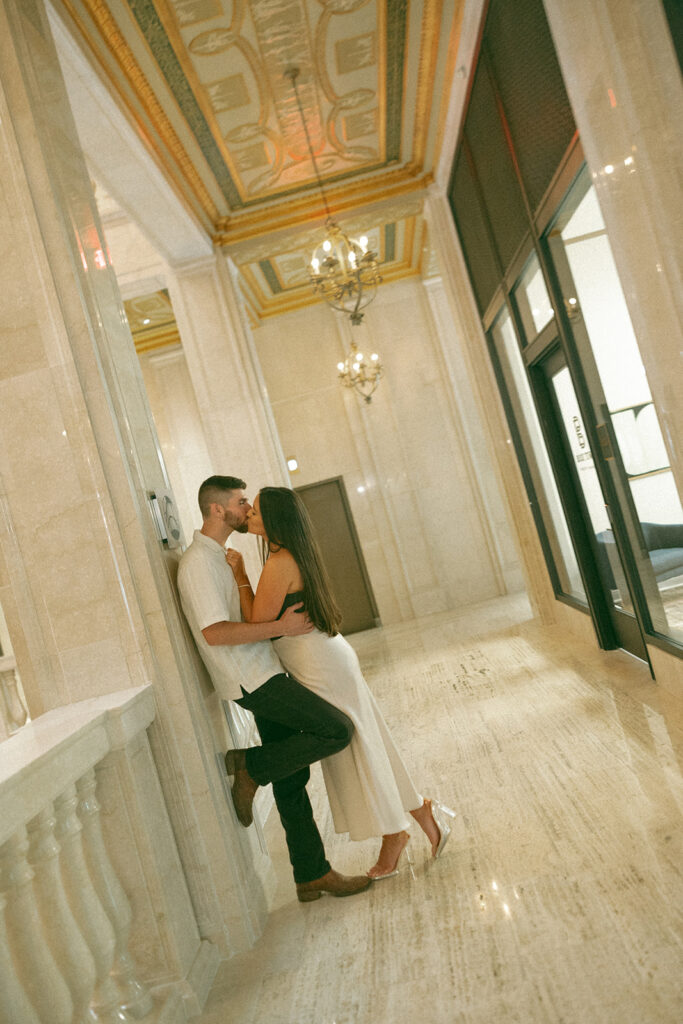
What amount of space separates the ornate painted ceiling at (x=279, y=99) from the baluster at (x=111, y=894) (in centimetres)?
404

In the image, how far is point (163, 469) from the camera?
11.2 ft

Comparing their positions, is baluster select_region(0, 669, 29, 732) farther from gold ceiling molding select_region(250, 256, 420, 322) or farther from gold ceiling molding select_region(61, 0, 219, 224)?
gold ceiling molding select_region(250, 256, 420, 322)

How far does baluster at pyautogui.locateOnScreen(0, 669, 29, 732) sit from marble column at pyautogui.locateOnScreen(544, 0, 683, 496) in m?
4.09

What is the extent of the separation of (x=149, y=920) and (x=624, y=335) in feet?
10.2

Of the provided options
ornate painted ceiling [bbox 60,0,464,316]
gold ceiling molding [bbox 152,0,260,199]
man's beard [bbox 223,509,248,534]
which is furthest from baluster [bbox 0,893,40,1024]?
gold ceiling molding [bbox 152,0,260,199]

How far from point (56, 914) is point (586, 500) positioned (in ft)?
14.6

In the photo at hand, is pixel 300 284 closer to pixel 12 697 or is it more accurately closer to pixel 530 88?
pixel 530 88

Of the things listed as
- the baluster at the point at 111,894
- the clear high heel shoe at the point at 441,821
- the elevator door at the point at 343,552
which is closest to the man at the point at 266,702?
the clear high heel shoe at the point at 441,821

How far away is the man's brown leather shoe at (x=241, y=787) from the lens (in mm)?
3145

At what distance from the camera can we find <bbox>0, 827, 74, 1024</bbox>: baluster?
5.91ft

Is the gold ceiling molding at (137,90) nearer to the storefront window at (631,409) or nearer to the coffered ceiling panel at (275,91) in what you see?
the coffered ceiling panel at (275,91)

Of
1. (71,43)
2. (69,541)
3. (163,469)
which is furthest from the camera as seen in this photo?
(71,43)

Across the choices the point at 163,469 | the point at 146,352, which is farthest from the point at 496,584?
the point at 163,469

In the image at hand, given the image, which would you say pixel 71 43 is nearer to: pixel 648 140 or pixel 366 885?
pixel 648 140
